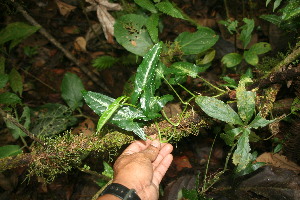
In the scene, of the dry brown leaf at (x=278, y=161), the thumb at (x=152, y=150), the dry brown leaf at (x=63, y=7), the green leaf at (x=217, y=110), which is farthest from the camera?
the dry brown leaf at (x=63, y=7)

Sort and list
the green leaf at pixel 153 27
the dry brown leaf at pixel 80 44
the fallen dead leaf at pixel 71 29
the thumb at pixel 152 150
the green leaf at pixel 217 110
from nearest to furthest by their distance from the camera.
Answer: the green leaf at pixel 217 110 < the thumb at pixel 152 150 < the green leaf at pixel 153 27 < the dry brown leaf at pixel 80 44 < the fallen dead leaf at pixel 71 29

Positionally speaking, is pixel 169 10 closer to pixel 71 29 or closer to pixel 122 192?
pixel 122 192

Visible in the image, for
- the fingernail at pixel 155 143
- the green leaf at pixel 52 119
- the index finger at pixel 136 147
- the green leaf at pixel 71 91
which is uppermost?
the fingernail at pixel 155 143

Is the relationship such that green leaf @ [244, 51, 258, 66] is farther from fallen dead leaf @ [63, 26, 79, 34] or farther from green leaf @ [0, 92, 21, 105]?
fallen dead leaf @ [63, 26, 79, 34]

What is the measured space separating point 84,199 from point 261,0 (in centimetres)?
286

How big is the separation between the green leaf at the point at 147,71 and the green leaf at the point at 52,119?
110cm

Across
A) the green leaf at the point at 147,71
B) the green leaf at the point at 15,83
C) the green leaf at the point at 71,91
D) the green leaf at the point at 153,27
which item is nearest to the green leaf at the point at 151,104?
the green leaf at the point at 147,71

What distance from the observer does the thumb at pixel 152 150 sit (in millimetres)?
1464

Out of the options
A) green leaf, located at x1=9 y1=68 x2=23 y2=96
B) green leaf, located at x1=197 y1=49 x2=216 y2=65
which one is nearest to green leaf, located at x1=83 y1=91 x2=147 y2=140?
green leaf, located at x1=197 y1=49 x2=216 y2=65

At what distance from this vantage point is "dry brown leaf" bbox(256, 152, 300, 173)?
187 cm

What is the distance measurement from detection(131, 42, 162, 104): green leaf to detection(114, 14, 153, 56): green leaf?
1.95 feet

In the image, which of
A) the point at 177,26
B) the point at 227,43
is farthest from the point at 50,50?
the point at 227,43

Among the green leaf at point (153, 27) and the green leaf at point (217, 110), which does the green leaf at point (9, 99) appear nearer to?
the green leaf at point (153, 27)

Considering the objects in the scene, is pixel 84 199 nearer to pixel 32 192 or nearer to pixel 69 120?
pixel 32 192
